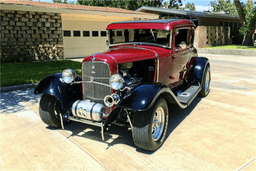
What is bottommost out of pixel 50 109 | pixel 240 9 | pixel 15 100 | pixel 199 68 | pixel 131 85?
pixel 15 100

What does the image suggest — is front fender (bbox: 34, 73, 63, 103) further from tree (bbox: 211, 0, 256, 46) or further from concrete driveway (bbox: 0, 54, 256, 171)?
tree (bbox: 211, 0, 256, 46)

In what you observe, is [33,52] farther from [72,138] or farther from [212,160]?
[212,160]

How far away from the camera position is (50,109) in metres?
3.86

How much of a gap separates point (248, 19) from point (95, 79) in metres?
19.4

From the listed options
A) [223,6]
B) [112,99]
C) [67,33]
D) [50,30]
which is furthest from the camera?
[223,6]

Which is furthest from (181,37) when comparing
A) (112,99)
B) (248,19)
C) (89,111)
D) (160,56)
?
(248,19)

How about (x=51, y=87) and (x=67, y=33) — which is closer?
(x=51, y=87)

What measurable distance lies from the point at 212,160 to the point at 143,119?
1081 mm

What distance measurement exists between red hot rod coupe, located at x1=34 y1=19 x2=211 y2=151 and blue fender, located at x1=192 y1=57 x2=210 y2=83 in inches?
13.6

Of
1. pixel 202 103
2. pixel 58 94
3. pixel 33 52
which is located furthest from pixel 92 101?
pixel 33 52

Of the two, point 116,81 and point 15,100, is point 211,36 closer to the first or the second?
point 15,100

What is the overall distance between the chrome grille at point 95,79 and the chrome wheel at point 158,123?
827 millimetres

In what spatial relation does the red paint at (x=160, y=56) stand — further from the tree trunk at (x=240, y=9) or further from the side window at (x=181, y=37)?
the tree trunk at (x=240, y=9)

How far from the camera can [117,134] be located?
3.81 meters
